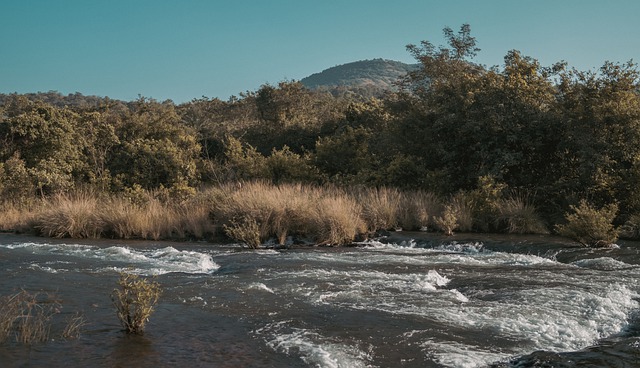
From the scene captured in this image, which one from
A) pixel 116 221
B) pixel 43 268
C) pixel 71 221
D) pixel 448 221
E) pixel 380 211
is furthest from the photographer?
pixel 380 211

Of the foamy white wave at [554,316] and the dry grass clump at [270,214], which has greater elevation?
the dry grass clump at [270,214]

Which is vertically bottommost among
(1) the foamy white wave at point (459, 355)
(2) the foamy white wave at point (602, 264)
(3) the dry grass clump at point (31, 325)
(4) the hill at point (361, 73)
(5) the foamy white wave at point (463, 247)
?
(5) the foamy white wave at point (463, 247)

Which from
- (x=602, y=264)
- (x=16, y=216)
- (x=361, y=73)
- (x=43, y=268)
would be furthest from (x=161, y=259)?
(x=361, y=73)

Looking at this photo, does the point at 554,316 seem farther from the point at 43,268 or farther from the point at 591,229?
the point at 43,268

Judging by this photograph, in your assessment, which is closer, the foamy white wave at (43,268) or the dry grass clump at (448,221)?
the foamy white wave at (43,268)

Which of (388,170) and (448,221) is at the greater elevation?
(388,170)

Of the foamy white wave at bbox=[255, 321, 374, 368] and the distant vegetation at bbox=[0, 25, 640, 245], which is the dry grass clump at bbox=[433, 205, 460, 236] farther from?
the foamy white wave at bbox=[255, 321, 374, 368]

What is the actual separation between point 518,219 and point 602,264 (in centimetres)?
599

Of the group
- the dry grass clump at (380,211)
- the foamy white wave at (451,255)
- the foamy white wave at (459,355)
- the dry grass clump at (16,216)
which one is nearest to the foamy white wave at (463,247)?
the foamy white wave at (451,255)

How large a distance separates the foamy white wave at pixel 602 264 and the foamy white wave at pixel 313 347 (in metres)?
7.79

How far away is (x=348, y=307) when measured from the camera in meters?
8.87

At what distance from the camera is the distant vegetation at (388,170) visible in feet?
61.7

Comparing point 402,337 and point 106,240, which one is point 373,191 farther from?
point 402,337

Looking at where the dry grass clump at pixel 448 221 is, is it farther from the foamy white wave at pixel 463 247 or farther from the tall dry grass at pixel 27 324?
the tall dry grass at pixel 27 324
